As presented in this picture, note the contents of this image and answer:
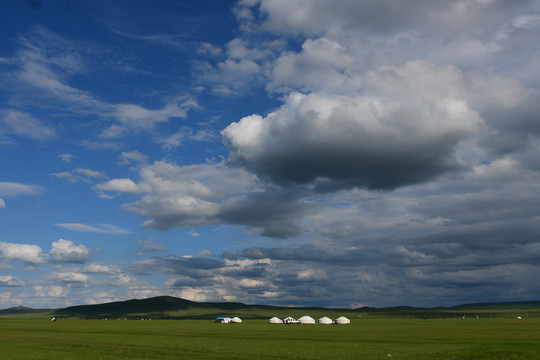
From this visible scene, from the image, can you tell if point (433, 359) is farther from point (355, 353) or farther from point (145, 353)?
point (145, 353)

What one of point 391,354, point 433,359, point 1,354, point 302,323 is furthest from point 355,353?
point 302,323

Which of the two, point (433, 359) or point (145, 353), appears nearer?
point (433, 359)

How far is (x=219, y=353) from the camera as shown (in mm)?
58812

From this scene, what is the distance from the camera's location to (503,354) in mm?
55344

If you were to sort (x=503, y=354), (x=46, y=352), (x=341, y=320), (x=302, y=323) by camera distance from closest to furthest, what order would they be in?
(x=503, y=354)
(x=46, y=352)
(x=302, y=323)
(x=341, y=320)

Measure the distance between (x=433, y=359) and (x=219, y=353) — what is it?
2619cm

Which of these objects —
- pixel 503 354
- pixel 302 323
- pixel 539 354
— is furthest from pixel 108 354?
pixel 302 323

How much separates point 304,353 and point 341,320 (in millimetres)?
145931

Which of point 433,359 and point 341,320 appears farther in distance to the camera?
point 341,320

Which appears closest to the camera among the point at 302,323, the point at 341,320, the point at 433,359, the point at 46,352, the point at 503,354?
the point at 433,359

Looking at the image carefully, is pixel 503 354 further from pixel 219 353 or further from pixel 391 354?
pixel 219 353

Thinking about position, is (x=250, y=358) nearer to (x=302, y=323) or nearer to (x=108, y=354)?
(x=108, y=354)

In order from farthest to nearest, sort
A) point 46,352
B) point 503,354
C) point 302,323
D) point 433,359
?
1. point 302,323
2. point 46,352
3. point 503,354
4. point 433,359

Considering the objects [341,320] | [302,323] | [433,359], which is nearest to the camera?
[433,359]
